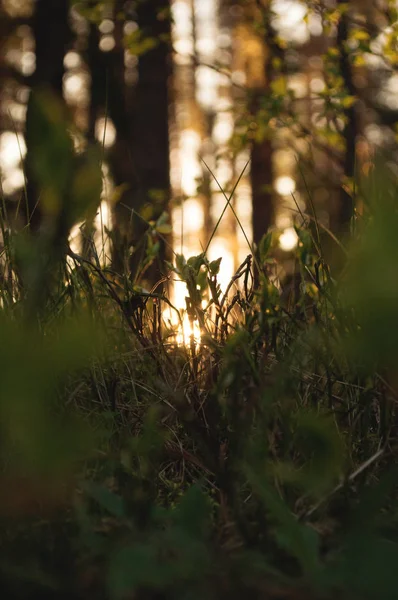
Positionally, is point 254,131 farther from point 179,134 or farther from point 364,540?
point 179,134

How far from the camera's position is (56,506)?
61cm

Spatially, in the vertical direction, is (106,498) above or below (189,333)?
below

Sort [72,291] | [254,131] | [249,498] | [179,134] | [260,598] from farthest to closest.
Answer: [179,134] < [254,131] < [72,291] < [249,498] < [260,598]

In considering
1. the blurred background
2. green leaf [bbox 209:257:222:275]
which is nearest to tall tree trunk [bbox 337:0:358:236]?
the blurred background

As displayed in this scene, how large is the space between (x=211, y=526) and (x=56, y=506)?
19 cm

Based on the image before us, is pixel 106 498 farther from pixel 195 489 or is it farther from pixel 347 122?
pixel 347 122

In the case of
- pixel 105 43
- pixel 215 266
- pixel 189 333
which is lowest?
pixel 189 333

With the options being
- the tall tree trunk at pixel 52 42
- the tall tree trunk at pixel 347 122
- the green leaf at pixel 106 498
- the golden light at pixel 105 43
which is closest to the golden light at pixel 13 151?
the green leaf at pixel 106 498

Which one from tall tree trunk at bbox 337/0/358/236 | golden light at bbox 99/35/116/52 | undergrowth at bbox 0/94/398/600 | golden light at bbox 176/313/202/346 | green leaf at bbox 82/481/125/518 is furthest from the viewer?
golden light at bbox 99/35/116/52

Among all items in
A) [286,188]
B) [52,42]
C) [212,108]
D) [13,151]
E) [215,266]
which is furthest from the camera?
[212,108]

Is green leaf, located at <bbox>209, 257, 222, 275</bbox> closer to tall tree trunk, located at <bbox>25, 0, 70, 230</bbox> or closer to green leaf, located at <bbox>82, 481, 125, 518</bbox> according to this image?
green leaf, located at <bbox>82, 481, 125, 518</bbox>

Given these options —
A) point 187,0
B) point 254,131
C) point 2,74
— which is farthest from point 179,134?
point 254,131

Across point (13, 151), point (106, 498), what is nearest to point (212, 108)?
point (13, 151)

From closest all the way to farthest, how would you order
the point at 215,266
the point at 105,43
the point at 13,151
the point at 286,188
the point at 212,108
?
the point at 215,266, the point at 286,188, the point at 13,151, the point at 212,108, the point at 105,43
